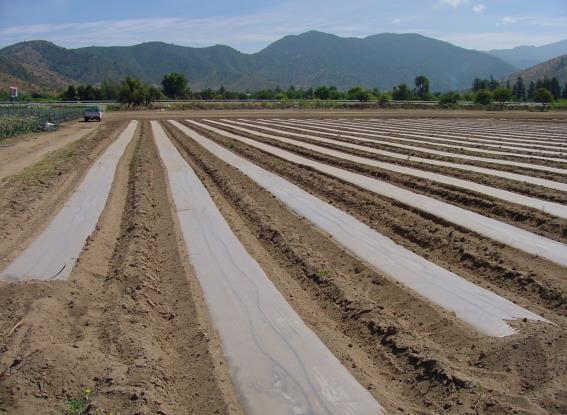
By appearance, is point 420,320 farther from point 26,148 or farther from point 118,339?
point 26,148

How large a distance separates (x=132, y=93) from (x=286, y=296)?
196 ft

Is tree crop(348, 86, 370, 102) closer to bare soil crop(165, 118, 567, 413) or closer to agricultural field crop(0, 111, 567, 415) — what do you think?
agricultural field crop(0, 111, 567, 415)

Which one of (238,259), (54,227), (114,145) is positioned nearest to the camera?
(238,259)

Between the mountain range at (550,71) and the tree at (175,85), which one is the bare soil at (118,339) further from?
the mountain range at (550,71)


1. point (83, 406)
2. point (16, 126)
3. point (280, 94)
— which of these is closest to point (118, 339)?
point (83, 406)

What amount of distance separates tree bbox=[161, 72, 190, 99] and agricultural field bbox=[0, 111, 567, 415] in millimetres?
80755

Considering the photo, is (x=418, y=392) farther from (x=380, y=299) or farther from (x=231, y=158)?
(x=231, y=158)

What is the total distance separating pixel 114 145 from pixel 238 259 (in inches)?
638

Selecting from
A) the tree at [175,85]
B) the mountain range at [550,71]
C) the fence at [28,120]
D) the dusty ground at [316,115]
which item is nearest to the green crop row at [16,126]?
the fence at [28,120]

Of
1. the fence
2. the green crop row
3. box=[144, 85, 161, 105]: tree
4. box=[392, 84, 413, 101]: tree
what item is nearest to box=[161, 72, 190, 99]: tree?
box=[144, 85, 161, 105]: tree

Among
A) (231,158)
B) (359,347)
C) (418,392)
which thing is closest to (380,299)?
(359,347)

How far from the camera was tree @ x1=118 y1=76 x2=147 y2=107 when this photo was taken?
6144cm

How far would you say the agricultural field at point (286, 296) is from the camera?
13.0 feet

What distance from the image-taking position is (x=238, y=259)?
23.3ft
